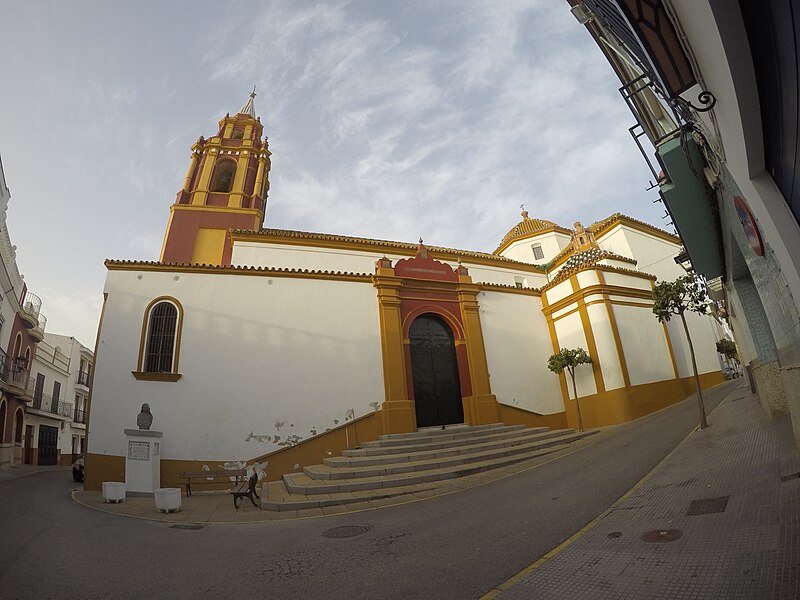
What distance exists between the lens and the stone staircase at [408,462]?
350 inches

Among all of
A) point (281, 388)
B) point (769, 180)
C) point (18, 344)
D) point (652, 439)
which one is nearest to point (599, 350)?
point (652, 439)

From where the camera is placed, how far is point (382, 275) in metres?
15.3

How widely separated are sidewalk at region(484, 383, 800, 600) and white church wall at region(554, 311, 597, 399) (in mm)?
10281

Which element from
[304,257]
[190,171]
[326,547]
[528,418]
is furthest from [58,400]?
[326,547]

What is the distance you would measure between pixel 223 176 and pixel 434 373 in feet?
57.0

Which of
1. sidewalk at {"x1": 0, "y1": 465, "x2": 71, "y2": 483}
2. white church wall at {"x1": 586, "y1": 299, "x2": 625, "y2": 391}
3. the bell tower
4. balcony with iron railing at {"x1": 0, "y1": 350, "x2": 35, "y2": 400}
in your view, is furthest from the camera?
the bell tower

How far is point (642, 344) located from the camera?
17.1m

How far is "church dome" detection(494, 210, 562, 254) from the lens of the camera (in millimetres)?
28953

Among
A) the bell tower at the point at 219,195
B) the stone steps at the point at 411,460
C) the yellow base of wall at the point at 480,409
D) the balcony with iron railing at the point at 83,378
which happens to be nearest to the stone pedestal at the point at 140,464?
the stone steps at the point at 411,460

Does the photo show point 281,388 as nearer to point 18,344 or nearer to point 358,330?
point 358,330

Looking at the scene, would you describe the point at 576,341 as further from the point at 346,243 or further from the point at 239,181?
the point at 239,181

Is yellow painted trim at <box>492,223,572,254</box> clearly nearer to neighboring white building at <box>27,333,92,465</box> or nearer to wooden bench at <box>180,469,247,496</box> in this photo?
wooden bench at <box>180,469,247,496</box>

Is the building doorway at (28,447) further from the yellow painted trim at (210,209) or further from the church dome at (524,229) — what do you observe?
the church dome at (524,229)

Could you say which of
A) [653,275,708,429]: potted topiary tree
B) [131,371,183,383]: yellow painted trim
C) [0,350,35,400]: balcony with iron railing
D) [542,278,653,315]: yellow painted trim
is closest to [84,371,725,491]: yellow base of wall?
[131,371,183,383]: yellow painted trim
